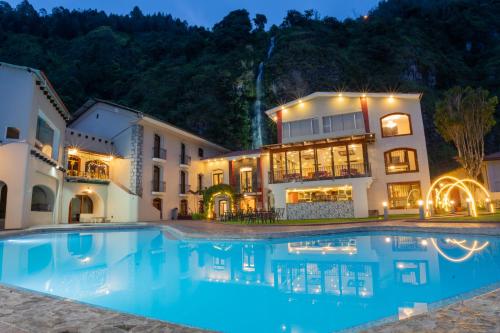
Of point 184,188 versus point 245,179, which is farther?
point 184,188

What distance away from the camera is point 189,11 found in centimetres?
14875

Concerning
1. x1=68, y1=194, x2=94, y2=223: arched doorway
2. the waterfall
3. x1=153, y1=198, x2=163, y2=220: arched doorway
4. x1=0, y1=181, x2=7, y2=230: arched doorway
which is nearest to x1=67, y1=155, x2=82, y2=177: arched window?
x1=68, y1=194, x2=94, y2=223: arched doorway

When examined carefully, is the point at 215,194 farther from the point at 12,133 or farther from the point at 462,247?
the point at 462,247

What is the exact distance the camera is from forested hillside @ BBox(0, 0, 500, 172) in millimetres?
31562

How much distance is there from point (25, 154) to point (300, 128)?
15.5 metres

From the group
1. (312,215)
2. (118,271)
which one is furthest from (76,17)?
(118,271)

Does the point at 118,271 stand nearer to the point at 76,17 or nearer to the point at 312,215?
the point at 312,215

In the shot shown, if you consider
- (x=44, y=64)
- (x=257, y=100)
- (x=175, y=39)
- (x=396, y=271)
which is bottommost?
(x=396, y=271)

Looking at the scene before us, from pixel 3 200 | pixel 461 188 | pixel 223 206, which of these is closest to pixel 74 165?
pixel 3 200

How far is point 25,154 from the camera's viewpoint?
1391 cm

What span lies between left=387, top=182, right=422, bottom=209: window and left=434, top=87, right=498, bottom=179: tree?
276 centimetres

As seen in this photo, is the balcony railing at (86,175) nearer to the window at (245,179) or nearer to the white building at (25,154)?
the white building at (25,154)

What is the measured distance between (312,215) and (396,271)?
11.8 metres

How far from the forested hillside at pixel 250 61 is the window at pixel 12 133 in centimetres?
1745
